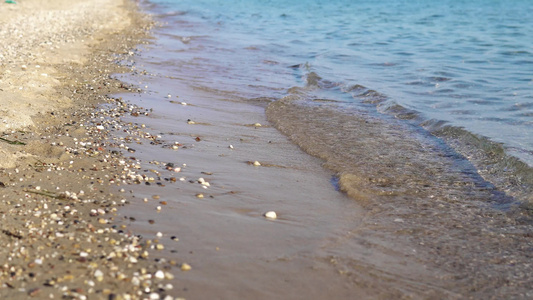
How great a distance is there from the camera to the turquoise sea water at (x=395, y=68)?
742cm

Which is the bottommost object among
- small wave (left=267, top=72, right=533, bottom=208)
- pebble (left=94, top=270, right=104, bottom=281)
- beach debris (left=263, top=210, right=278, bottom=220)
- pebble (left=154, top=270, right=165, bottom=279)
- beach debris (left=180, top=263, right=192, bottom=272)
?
small wave (left=267, top=72, right=533, bottom=208)

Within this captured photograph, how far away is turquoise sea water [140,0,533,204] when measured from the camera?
24.3 feet

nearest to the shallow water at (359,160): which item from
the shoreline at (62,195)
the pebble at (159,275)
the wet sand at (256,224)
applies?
the wet sand at (256,224)

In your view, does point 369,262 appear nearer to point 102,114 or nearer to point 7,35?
point 102,114

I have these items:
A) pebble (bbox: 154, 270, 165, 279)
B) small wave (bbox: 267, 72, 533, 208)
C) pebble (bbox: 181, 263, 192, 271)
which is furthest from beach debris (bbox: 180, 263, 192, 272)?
small wave (bbox: 267, 72, 533, 208)

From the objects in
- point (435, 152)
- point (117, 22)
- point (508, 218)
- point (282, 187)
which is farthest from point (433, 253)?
point (117, 22)

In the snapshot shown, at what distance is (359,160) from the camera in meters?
6.05

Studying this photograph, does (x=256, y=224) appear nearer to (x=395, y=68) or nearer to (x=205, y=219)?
(x=205, y=219)

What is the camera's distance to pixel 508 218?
4648mm

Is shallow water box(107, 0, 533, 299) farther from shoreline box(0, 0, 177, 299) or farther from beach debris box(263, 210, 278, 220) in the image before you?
shoreline box(0, 0, 177, 299)

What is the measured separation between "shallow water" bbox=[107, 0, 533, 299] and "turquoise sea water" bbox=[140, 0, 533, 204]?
0.05 metres

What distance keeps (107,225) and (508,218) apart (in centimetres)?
340

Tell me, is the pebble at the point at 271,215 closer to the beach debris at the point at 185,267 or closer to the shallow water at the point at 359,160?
the shallow water at the point at 359,160

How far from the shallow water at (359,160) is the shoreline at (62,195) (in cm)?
32
